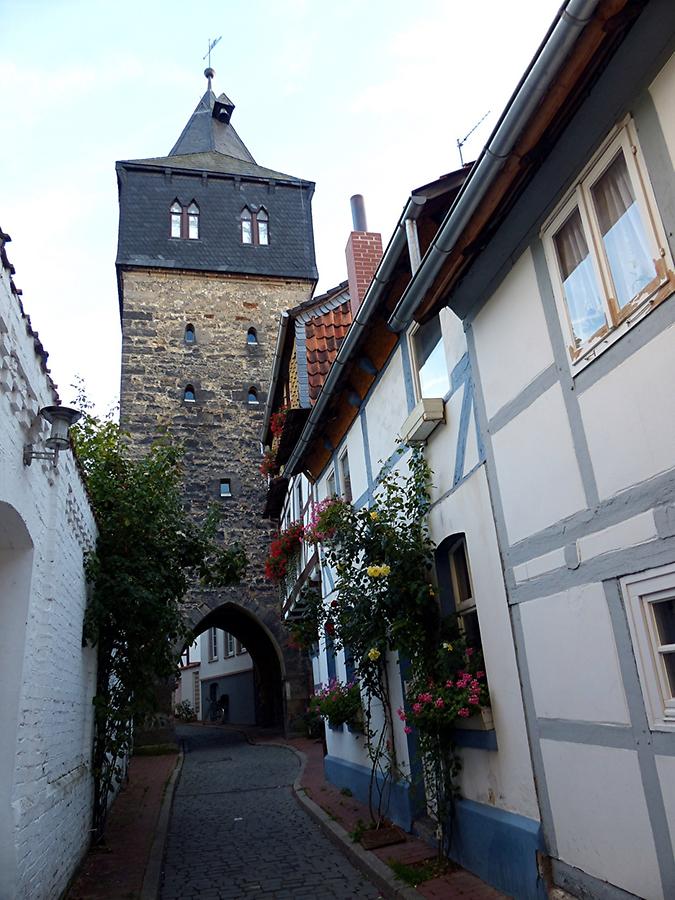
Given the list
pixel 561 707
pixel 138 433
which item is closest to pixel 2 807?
pixel 561 707

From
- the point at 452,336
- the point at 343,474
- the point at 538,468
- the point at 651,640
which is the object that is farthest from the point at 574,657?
the point at 343,474

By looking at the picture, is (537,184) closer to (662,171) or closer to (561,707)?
(662,171)

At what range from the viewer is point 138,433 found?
2223 centimetres

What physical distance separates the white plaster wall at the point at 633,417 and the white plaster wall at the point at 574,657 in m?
0.69

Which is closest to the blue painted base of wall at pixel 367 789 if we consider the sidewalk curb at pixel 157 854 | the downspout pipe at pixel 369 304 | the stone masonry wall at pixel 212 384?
the sidewalk curb at pixel 157 854

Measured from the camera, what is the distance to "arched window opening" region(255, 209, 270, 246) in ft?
85.9

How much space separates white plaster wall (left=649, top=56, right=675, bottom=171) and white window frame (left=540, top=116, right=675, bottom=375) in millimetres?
177

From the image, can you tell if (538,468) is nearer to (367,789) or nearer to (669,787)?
(669,787)

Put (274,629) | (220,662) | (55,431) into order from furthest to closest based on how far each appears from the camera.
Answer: (220,662) < (274,629) < (55,431)

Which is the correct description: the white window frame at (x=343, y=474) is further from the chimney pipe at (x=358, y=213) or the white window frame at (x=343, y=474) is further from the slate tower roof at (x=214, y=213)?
the slate tower roof at (x=214, y=213)

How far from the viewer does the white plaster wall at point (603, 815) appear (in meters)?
3.62

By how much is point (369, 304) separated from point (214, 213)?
20.1 m

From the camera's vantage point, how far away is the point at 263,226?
2630 centimetres

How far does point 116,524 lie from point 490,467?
502 centimetres
